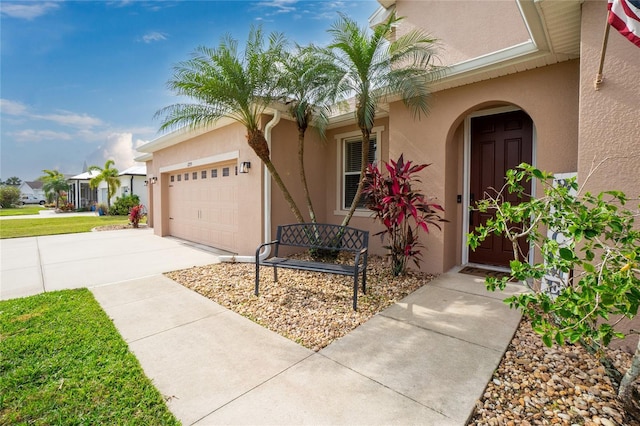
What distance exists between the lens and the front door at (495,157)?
5223mm

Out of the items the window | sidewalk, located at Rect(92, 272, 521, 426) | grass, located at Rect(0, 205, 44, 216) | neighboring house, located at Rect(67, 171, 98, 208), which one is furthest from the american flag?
neighboring house, located at Rect(67, 171, 98, 208)

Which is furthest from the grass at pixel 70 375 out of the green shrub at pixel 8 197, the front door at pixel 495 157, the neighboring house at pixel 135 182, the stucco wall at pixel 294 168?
the green shrub at pixel 8 197

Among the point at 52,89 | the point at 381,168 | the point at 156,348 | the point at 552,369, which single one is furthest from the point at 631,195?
the point at 52,89

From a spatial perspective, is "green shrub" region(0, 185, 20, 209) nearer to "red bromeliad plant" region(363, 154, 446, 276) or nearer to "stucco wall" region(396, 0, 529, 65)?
"red bromeliad plant" region(363, 154, 446, 276)

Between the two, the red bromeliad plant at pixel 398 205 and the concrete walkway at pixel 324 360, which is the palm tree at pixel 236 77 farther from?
the concrete walkway at pixel 324 360

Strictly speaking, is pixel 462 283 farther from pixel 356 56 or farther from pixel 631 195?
pixel 356 56

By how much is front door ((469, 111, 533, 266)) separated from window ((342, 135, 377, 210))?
2708 mm

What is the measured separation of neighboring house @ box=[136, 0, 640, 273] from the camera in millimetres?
3000

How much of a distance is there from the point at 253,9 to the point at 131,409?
738 centimetres

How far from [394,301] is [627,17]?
3.72m

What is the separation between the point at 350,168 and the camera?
7.64 m

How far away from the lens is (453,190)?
5652mm

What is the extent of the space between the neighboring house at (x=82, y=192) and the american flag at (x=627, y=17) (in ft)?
122

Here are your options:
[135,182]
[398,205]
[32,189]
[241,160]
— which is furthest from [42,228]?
[32,189]
